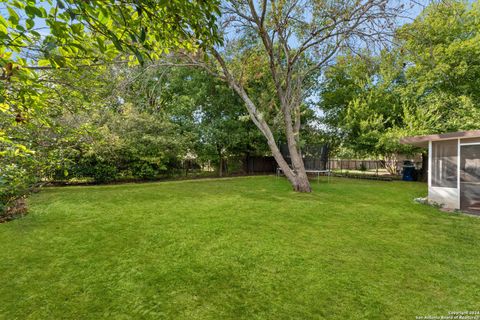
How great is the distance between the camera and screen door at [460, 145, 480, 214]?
19.3 feet

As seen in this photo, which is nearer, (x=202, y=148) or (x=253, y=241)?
(x=253, y=241)

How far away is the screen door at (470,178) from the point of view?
19.3ft

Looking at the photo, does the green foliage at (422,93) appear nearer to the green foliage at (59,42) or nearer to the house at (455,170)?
the house at (455,170)

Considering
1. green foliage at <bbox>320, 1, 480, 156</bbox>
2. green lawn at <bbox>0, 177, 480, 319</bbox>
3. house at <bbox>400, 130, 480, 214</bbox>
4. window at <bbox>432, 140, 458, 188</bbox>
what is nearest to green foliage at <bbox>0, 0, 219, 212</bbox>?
green lawn at <bbox>0, 177, 480, 319</bbox>

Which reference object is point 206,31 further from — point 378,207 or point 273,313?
point 378,207

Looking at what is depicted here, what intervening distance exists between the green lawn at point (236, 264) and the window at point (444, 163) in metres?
1.51

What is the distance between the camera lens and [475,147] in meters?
5.88

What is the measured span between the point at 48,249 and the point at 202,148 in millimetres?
9442

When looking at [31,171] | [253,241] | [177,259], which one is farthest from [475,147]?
[31,171]

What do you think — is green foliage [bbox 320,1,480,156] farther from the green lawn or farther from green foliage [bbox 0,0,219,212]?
green foliage [bbox 0,0,219,212]

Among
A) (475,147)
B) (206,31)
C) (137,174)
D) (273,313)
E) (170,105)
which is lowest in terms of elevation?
(273,313)

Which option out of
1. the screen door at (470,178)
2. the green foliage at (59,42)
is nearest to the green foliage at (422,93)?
the screen door at (470,178)

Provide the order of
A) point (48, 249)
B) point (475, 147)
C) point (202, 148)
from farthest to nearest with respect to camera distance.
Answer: point (202, 148)
point (475, 147)
point (48, 249)

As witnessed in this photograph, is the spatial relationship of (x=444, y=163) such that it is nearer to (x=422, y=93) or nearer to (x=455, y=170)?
(x=455, y=170)
